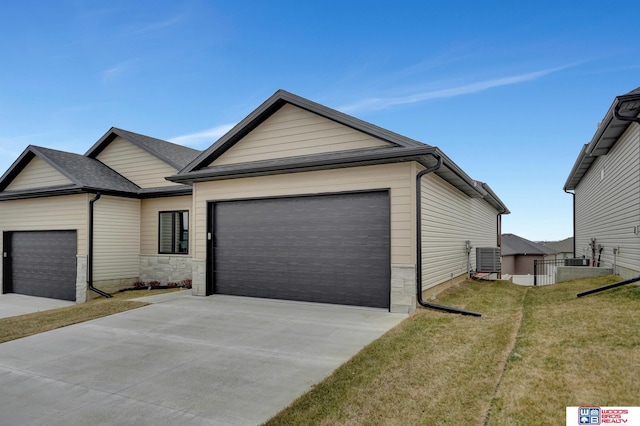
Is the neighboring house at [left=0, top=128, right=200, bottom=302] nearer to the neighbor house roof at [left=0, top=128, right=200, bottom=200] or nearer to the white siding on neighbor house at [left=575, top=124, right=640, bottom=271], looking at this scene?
the neighbor house roof at [left=0, top=128, right=200, bottom=200]

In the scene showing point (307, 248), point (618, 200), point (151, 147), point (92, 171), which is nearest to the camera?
point (307, 248)

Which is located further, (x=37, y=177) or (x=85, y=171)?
(x=37, y=177)

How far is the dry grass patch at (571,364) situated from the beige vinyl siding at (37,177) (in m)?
15.4

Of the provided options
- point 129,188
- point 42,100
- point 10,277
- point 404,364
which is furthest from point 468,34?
point 10,277

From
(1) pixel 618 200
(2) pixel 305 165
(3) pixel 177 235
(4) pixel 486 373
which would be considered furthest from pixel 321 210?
(1) pixel 618 200

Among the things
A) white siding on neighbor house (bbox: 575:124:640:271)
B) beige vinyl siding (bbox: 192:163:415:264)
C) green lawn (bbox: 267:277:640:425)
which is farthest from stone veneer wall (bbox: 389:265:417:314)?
white siding on neighbor house (bbox: 575:124:640:271)

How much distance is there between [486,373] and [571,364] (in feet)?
3.49

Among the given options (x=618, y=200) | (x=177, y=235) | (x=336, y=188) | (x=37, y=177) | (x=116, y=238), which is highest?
(x=37, y=177)

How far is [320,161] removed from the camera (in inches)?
→ 358

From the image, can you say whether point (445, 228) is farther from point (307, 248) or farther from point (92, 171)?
point (92, 171)

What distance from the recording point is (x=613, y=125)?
9688mm

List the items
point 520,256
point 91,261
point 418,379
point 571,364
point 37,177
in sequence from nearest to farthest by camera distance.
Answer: point 418,379 → point 571,364 → point 91,261 → point 37,177 → point 520,256


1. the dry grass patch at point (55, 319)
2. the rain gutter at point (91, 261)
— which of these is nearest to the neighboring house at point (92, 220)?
the rain gutter at point (91, 261)

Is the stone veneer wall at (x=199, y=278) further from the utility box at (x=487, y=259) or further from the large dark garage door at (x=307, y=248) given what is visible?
the utility box at (x=487, y=259)
